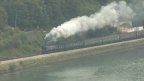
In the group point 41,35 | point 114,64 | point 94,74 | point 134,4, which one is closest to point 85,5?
point 134,4

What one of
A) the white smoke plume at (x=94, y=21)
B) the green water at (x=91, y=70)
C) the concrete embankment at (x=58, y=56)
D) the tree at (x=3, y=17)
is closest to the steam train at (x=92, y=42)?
the concrete embankment at (x=58, y=56)

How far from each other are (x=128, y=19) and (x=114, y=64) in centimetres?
3211

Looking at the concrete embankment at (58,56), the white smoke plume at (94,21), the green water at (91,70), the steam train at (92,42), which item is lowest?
the green water at (91,70)

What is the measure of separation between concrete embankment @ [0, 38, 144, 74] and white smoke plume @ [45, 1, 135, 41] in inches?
134

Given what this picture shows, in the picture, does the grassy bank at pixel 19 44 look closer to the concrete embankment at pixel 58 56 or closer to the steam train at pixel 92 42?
the steam train at pixel 92 42

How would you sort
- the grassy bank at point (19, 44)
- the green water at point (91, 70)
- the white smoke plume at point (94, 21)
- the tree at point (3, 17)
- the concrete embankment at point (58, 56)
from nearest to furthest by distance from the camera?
1. the green water at point (91, 70)
2. the concrete embankment at point (58, 56)
3. the grassy bank at point (19, 44)
4. the white smoke plume at point (94, 21)
5. the tree at point (3, 17)

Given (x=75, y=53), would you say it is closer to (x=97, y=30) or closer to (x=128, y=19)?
(x=97, y=30)

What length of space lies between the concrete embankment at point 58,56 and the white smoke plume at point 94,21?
3412 mm

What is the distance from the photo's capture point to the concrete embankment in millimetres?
67312

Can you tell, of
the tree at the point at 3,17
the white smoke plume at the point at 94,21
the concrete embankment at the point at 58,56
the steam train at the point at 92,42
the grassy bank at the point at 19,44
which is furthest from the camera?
the tree at the point at 3,17

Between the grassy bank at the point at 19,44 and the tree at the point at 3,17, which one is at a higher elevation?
the tree at the point at 3,17

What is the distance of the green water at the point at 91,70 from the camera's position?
6000cm

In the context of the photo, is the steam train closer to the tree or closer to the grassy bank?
the grassy bank

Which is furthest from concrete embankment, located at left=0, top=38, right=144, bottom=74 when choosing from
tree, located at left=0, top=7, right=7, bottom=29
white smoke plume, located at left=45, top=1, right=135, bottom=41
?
tree, located at left=0, top=7, right=7, bottom=29
